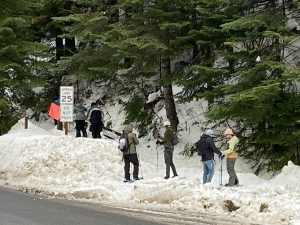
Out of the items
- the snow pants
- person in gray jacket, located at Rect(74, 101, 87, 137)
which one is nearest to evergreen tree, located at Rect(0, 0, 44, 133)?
person in gray jacket, located at Rect(74, 101, 87, 137)

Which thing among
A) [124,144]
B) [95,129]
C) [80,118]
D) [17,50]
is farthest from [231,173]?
[17,50]

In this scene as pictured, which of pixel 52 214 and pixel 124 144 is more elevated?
pixel 124 144

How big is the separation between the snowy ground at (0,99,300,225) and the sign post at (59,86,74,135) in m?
0.81

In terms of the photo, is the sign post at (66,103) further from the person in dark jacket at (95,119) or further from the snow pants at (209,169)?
the snow pants at (209,169)

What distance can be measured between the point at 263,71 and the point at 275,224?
226 inches

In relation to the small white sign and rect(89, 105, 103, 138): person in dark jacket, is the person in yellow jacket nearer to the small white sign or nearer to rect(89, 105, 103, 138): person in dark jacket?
the small white sign

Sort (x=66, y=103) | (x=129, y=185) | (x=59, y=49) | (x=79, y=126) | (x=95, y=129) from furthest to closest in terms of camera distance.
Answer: (x=59, y=49)
(x=79, y=126)
(x=95, y=129)
(x=66, y=103)
(x=129, y=185)

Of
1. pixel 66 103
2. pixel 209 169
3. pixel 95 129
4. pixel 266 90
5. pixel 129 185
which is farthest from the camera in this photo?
pixel 95 129

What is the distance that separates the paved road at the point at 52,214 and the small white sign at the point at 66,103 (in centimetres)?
522

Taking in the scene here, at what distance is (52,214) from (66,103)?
8.00 m

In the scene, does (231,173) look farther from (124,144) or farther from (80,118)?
(80,118)

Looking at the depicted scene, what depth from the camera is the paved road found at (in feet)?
32.7

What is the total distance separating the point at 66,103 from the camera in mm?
18375

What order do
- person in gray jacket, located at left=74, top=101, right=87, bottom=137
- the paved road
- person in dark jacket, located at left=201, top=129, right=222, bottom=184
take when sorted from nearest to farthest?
the paved road
person in dark jacket, located at left=201, top=129, right=222, bottom=184
person in gray jacket, located at left=74, top=101, right=87, bottom=137
